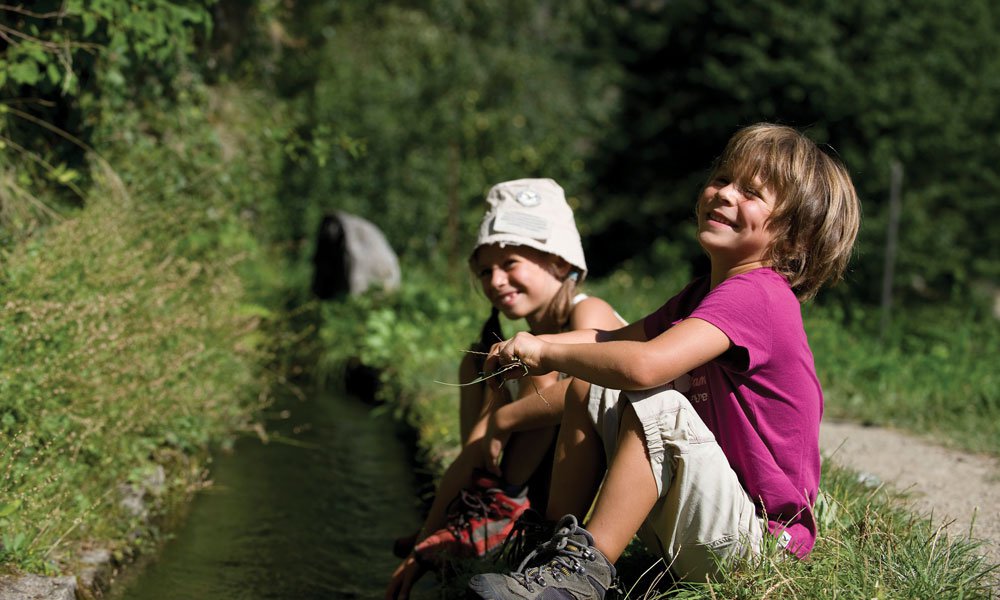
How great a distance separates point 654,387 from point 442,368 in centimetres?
359

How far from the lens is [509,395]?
113 inches

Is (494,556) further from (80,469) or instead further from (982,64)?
(982,64)

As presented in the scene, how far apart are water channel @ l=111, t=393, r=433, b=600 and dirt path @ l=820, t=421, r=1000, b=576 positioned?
1645 millimetres

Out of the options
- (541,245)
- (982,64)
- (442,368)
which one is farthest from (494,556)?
(982,64)

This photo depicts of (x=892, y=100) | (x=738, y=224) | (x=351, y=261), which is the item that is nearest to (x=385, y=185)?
(x=351, y=261)

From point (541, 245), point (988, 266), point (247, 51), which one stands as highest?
point (247, 51)

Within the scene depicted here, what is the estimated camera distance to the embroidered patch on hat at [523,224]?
9.40 feet

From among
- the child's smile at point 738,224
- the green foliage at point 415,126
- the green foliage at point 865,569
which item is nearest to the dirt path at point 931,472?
the green foliage at point 865,569

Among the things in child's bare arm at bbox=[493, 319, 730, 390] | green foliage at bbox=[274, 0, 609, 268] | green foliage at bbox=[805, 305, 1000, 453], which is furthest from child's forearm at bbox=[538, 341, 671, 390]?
green foliage at bbox=[274, 0, 609, 268]

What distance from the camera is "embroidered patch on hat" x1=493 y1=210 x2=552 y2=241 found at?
2.87 m

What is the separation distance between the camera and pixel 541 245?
2.86m

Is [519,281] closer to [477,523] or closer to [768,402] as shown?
[477,523]

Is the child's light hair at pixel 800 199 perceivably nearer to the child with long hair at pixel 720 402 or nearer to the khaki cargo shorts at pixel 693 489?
the child with long hair at pixel 720 402

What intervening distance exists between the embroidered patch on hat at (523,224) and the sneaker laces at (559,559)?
103 centimetres
